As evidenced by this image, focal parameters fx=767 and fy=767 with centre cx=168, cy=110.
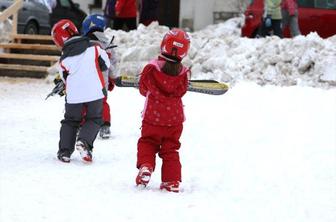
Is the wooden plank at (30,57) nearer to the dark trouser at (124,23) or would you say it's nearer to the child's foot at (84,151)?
the dark trouser at (124,23)

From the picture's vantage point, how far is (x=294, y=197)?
20.1 feet

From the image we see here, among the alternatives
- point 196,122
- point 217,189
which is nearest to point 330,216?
point 217,189

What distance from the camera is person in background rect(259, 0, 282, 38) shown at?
47.0ft

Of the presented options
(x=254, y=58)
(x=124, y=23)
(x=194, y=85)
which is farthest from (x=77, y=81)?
(x=124, y=23)

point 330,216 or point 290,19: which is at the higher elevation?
point 290,19

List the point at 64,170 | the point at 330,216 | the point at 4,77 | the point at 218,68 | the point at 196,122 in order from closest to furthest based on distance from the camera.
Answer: the point at 330,216 < the point at 64,170 < the point at 196,122 < the point at 218,68 < the point at 4,77

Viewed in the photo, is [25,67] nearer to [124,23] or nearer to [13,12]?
[13,12]

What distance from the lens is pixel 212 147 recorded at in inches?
325

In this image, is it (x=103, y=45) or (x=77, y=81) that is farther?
(x=103, y=45)

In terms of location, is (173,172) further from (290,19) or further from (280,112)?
(290,19)

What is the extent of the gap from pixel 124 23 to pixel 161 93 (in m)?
9.68

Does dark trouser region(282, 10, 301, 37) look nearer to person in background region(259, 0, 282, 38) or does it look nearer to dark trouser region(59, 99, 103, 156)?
person in background region(259, 0, 282, 38)

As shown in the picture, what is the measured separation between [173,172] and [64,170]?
1119 millimetres

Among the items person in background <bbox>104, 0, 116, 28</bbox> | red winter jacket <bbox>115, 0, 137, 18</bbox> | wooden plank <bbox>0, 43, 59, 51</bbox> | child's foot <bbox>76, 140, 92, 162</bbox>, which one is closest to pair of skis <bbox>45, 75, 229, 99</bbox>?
child's foot <bbox>76, 140, 92, 162</bbox>
